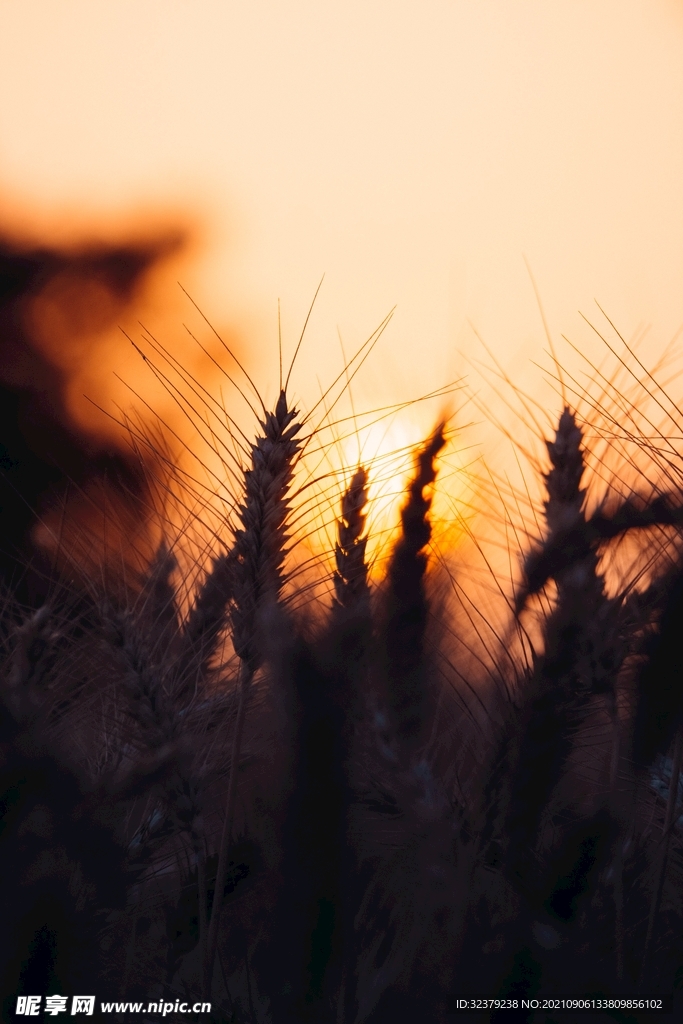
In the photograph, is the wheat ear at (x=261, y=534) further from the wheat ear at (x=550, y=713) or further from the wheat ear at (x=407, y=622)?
the wheat ear at (x=550, y=713)

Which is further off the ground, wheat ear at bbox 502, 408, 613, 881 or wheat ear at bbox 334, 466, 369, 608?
wheat ear at bbox 334, 466, 369, 608

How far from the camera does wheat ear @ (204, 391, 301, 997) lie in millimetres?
951

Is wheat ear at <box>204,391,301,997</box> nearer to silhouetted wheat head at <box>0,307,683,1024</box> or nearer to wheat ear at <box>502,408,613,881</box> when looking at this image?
silhouetted wheat head at <box>0,307,683,1024</box>

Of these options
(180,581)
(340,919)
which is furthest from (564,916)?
(180,581)

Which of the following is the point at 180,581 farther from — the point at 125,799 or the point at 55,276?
the point at 55,276

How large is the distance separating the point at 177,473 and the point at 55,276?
13.2ft

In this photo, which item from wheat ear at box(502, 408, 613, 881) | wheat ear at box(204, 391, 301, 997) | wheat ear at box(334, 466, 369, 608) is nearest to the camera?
wheat ear at box(502, 408, 613, 881)

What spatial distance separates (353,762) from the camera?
3.24ft

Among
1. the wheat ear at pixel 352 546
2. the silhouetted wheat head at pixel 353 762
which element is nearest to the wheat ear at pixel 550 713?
the silhouetted wheat head at pixel 353 762

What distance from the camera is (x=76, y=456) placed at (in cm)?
340

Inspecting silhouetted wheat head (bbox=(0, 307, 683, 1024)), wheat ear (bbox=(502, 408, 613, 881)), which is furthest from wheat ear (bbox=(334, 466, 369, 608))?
wheat ear (bbox=(502, 408, 613, 881))

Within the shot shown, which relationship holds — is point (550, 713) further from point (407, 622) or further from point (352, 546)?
point (352, 546)

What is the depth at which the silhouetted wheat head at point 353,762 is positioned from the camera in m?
0.86

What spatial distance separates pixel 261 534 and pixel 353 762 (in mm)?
336
